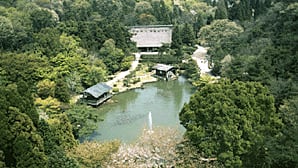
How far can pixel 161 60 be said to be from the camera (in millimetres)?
30344

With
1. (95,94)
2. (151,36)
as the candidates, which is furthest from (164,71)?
(151,36)

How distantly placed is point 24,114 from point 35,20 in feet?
69.6

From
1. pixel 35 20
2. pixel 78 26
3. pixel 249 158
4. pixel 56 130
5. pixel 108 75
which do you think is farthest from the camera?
pixel 35 20

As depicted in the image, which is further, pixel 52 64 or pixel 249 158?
pixel 52 64

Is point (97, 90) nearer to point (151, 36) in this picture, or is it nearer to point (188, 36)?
point (151, 36)

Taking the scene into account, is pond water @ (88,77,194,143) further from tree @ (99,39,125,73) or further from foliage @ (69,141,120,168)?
foliage @ (69,141,120,168)

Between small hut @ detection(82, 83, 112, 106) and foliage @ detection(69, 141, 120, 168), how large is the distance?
29.6 feet

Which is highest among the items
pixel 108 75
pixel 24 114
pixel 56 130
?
pixel 24 114

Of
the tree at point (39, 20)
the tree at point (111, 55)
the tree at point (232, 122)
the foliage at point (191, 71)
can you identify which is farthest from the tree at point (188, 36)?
the tree at point (232, 122)

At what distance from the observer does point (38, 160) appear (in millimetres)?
11375

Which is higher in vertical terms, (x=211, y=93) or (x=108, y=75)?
(x=211, y=93)

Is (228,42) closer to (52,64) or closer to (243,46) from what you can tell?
(243,46)

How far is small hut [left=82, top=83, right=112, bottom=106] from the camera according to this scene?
882 inches

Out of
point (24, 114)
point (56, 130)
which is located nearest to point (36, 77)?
point (56, 130)
